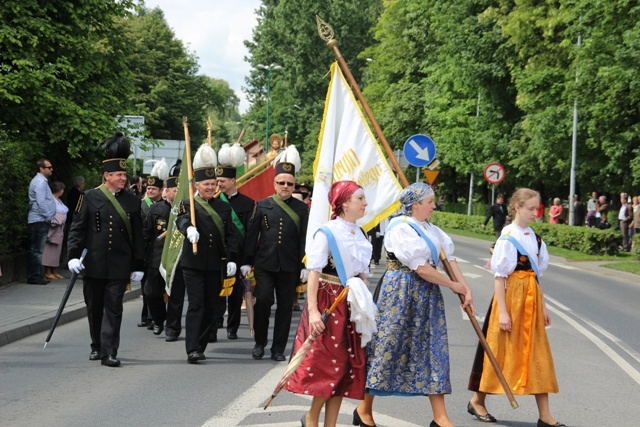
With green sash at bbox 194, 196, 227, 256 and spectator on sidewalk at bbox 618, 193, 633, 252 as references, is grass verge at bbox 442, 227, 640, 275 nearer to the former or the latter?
spectator on sidewalk at bbox 618, 193, 633, 252

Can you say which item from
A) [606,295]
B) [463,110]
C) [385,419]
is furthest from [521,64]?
[385,419]

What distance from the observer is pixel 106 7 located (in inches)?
779

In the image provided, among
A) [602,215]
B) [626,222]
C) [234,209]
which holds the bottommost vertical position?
[234,209]

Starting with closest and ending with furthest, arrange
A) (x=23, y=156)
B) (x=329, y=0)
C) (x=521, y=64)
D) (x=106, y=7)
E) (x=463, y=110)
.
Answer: (x=23, y=156) → (x=106, y=7) → (x=521, y=64) → (x=463, y=110) → (x=329, y=0)

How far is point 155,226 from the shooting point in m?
12.8

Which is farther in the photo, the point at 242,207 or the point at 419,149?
the point at 419,149

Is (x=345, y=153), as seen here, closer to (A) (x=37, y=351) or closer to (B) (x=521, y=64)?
(A) (x=37, y=351)

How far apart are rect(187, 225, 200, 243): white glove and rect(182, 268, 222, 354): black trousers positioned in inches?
16.7

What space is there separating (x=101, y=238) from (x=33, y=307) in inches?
153

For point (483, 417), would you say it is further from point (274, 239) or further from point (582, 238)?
point (582, 238)

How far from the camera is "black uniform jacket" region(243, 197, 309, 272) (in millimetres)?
10441

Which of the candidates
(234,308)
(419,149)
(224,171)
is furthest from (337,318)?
(419,149)

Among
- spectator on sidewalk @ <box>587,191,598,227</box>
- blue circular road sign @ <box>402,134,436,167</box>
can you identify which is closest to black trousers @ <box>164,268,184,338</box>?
blue circular road sign @ <box>402,134,436,167</box>

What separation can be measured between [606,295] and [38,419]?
13542 mm
